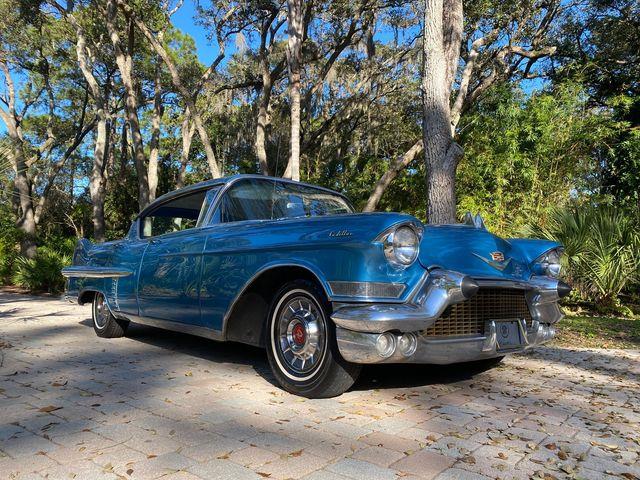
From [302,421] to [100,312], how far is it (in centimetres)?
389

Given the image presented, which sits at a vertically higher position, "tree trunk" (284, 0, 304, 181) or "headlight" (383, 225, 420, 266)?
"tree trunk" (284, 0, 304, 181)

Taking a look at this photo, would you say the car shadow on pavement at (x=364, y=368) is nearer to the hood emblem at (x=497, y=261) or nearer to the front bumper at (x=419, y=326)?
the front bumper at (x=419, y=326)

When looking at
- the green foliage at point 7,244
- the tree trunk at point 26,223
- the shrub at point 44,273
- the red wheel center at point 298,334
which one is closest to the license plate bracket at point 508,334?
the red wheel center at point 298,334

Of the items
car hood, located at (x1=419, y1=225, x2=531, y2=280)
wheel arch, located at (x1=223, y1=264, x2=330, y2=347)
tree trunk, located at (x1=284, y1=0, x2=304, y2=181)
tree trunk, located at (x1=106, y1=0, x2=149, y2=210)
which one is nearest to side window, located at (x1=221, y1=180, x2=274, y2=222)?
wheel arch, located at (x1=223, y1=264, x2=330, y2=347)

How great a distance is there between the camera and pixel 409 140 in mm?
17688

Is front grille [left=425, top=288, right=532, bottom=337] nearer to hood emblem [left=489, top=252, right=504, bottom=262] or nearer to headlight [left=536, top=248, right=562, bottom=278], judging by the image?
hood emblem [left=489, top=252, right=504, bottom=262]

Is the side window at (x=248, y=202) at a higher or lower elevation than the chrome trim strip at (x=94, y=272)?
higher

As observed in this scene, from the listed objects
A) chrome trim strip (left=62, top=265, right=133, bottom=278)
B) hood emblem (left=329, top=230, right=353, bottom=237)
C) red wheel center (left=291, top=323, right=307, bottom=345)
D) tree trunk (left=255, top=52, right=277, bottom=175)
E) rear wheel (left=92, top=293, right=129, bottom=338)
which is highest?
tree trunk (left=255, top=52, right=277, bottom=175)

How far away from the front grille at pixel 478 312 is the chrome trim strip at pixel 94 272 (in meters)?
3.35

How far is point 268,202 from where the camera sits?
4.45 m

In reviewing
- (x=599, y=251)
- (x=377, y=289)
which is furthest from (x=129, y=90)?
(x=377, y=289)

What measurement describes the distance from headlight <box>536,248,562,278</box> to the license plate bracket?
719 millimetres

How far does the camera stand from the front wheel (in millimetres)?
3264

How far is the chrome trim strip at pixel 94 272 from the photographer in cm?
526
